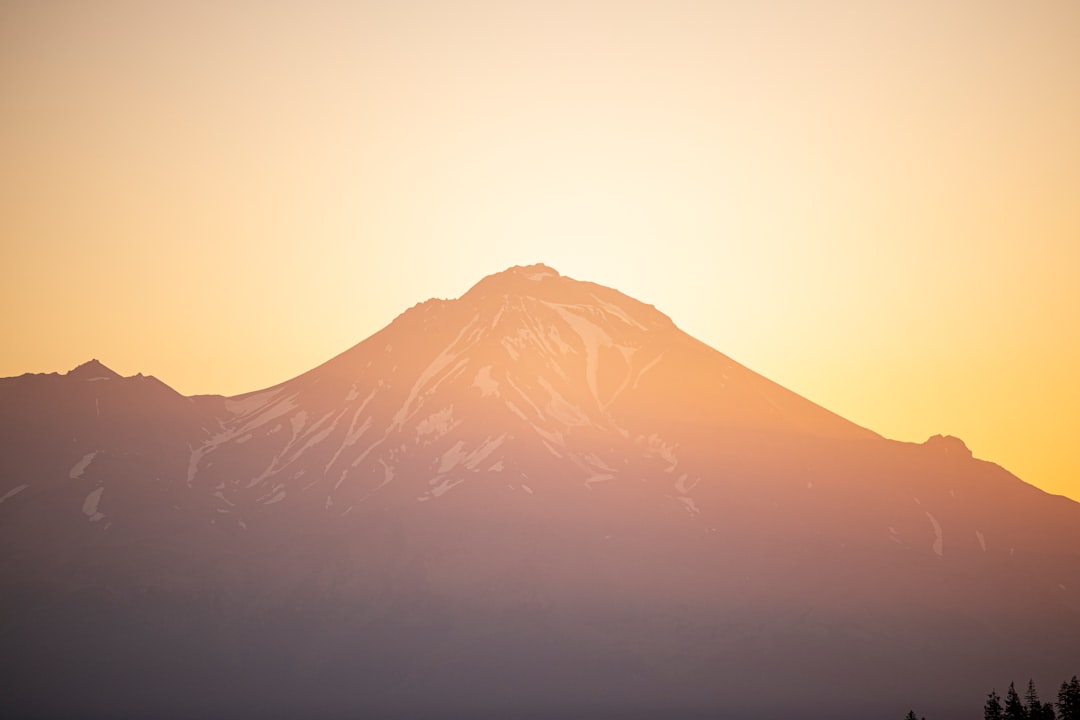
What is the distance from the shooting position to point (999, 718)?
9169 centimetres

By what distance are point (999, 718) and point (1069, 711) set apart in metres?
4.46

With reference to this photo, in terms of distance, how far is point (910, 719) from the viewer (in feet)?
294

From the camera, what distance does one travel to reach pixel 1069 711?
88.9 m

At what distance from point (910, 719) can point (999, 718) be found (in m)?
6.40

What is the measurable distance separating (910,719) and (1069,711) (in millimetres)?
9401
